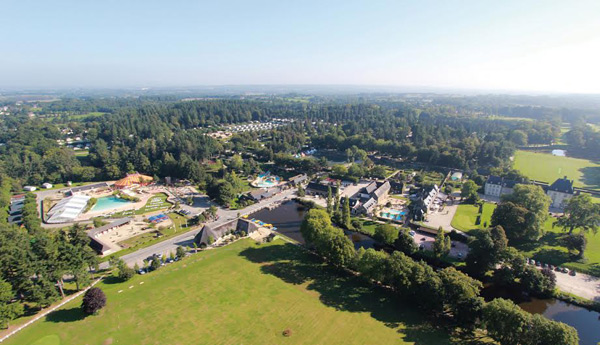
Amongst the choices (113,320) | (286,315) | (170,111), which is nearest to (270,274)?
(286,315)

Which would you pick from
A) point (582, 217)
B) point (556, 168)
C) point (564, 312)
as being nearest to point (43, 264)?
point (564, 312)

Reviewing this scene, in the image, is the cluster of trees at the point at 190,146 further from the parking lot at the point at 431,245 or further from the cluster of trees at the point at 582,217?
the parking lot at the point at 431,245

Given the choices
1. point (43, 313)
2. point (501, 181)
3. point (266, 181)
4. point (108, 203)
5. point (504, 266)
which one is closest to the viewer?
point (43, 313)

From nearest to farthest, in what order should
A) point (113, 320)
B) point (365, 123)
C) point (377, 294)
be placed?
point (113, 320) < point (377, 294) < point (365, 123)

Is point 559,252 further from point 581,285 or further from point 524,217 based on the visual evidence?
point 581,285

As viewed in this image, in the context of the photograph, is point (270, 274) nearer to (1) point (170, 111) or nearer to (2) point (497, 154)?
(2) point (497, 154)

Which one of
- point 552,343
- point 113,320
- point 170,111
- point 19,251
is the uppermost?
point 170,111

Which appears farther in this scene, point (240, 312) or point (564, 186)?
point (564, 186)
